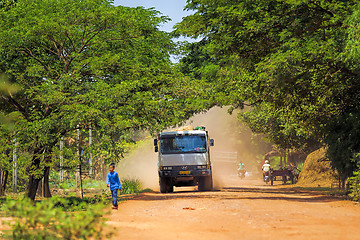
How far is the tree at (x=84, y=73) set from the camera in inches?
851

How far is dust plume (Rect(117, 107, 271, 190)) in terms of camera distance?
2425 inches

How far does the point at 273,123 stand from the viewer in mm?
41750

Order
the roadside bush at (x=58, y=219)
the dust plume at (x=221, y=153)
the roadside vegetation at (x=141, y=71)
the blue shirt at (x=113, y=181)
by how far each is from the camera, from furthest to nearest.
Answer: the dust plume at (x=221, y=153), the roadside vegetation at (x=141, y=71), the blue shirt at (x=113, y=181), the roadside bush at (x=58, y=219)

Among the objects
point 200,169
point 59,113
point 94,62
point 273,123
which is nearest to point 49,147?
point 59,113

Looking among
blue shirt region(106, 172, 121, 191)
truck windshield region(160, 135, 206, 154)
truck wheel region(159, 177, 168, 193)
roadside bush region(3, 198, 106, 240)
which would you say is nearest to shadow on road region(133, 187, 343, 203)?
truck wheel region(159, 177, 168, 193)

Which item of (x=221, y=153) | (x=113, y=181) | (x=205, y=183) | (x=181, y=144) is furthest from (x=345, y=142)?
(x=221, y=153)

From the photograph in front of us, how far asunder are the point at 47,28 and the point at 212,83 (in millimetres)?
10067

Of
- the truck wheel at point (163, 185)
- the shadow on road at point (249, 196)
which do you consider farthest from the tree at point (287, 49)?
the truck wheel at point (163, 185)

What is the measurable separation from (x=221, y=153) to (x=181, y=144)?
62.5m

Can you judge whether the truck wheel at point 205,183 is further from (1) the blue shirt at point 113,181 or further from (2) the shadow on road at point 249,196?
(1) the blue shirt at point 113,181

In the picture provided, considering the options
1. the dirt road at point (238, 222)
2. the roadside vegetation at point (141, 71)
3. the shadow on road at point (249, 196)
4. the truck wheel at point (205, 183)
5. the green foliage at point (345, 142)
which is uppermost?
the roadside vegetation at point (141, 71)

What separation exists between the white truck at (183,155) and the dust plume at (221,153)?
1050 cm

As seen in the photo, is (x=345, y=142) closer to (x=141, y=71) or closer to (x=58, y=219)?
(x=141, y=71)

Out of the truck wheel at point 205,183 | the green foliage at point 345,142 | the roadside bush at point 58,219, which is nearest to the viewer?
the roadside bush at point 58,219
